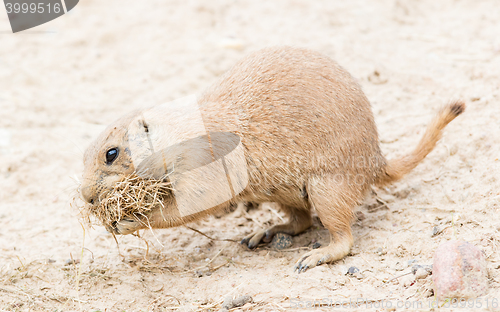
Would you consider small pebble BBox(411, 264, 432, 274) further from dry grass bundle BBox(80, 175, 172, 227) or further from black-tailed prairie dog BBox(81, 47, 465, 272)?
dry grass bundle BBox(80, 175, 172, 227)

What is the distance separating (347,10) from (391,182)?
3.51 meters

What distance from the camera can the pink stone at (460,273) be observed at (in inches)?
104

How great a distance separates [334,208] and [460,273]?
3.70 feet

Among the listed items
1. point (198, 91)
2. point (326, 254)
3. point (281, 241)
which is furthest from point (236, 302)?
point (198, 91)

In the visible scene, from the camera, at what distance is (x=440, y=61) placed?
5.65m

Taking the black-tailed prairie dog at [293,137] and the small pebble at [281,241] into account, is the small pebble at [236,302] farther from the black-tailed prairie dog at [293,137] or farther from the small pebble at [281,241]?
the small pebble at [281,241]

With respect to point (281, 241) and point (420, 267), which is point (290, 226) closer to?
point (281, 241)

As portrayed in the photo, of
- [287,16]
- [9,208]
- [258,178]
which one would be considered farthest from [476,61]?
[9,208]

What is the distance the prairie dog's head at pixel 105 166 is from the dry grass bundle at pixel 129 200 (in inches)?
1.8

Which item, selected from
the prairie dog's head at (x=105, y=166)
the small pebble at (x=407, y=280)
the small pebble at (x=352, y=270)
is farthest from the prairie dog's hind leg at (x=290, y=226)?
the prairie dog's head at (x=105, y=166)

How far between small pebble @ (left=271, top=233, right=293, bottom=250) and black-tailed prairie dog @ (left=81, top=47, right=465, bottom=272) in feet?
1.20

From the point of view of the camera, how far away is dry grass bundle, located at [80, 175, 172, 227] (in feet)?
10.6

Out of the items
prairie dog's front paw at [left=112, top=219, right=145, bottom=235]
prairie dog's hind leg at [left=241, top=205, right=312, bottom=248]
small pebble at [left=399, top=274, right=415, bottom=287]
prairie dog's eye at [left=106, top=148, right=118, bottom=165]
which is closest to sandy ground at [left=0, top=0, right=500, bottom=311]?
small pebble at [left=399, top=274, right=415, bottom=287]

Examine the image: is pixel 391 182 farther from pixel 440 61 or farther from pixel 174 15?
pixel 174 15
